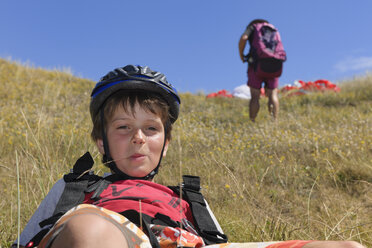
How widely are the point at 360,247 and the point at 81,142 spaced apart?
436cm

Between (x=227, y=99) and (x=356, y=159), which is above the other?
(x=227, y=99)

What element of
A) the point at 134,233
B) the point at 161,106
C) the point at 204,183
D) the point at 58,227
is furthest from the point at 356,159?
the point at 58,227

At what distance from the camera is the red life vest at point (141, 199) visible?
87.1 inches

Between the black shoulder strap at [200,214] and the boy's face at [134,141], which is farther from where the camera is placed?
the boy's face at [134,141]

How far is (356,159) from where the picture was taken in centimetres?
507

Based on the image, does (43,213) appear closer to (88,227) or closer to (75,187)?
(75,187)

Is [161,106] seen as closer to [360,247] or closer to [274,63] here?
[360,247]

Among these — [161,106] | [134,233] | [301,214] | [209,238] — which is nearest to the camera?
[134,233]

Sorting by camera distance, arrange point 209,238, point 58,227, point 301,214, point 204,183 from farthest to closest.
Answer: point 204,183
point 301,214
point 209,238
point 58,227

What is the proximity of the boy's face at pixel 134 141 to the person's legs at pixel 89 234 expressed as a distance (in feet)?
4.04

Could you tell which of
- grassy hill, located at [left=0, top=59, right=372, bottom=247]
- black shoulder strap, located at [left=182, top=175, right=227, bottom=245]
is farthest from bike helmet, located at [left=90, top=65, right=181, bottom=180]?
grassy hill, located at [left=0, top=59, right=372, bottom=247]

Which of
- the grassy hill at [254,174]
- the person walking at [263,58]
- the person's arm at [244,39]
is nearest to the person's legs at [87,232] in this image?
the grassy hill at [254,174]

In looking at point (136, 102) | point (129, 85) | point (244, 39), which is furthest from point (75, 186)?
point (244, 39)

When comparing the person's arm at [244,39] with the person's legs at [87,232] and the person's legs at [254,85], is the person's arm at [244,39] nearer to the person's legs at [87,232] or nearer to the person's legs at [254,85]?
the person's legs at [254,85]
